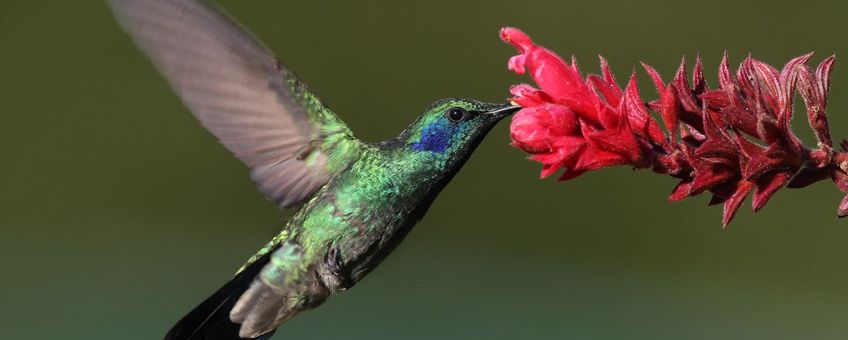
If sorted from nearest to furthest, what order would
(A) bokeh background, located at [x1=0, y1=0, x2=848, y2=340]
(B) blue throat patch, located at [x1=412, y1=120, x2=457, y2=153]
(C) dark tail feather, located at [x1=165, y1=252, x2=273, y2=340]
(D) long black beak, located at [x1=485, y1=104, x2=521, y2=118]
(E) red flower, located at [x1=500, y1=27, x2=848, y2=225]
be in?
1. (E) red flower, located at [x1=500, y1=27, x2=848, y2=225]
2. (D) long black beak, located at [x1=485, y1=104, x2=521, y2=118]
3. (B) blue throat patch, located at [x1=412, y1=120, x2=457, y2=153]
4. (C) dark tail feather, located at [x1=165, y1=252, x2=273, y2=340]
5. (A) bokeh background, located at [x1=0, y1=0, x2=848, y2=340]

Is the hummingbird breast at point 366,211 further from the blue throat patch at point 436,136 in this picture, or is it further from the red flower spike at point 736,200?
the red flower spike at point 736,200

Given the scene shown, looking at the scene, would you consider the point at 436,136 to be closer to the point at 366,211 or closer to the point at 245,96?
the point at 366,211

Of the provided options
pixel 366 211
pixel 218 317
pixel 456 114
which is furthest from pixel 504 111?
pixel 218 317

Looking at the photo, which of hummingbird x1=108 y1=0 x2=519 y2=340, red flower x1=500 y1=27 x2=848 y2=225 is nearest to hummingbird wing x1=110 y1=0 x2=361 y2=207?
hummingbird x1=108 y1=0 x2=519 y2=340

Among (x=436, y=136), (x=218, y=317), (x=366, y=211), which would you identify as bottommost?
(x=218, y=317)

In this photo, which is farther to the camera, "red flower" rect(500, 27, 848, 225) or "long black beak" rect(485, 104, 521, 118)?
"long black beak" rect(485, 104, 521, 118)

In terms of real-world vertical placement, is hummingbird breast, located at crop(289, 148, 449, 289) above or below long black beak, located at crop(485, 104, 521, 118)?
below

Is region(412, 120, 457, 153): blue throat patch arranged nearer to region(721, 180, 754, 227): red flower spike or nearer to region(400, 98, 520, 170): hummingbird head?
region(400, 98, 520, 170): hummingbird head

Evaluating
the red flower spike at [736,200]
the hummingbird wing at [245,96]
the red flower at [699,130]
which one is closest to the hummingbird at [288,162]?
the hummingbird wing at [245,96]
